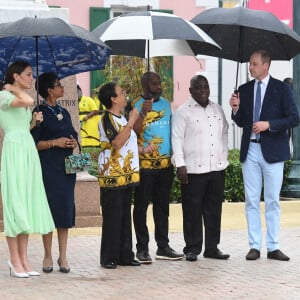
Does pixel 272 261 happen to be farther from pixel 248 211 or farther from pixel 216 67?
pixel 216 67

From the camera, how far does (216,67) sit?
24.2 metres

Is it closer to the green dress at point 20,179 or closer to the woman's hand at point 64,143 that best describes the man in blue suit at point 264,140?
the woman's hand at point 64,143

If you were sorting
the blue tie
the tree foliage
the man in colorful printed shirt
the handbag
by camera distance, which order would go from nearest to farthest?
the handbag
the man in colorful printed shirt
the blue tie
the tree foliage

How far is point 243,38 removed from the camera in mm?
11984

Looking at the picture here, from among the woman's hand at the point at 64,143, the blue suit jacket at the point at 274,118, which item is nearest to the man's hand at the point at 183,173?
the blue suit jacket at the point at 274,118

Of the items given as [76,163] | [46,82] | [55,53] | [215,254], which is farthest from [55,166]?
[215,254]

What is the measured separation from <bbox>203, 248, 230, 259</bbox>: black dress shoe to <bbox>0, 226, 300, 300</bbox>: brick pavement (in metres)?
0.07

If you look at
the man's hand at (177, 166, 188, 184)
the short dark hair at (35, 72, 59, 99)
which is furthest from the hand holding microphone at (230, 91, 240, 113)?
the short dark hair at (35, 72, 59, 99)

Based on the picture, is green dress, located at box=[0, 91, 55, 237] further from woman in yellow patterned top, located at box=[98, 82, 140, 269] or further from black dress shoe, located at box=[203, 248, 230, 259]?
black dress shoe, located at box=[203, 248, 230, 259]

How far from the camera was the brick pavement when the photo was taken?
9.59 m

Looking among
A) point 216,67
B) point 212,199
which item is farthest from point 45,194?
point 216,67

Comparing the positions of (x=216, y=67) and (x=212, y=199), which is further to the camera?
(x=216, y=67)

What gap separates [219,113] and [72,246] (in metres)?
2.16

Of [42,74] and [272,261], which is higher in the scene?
[42,74]
